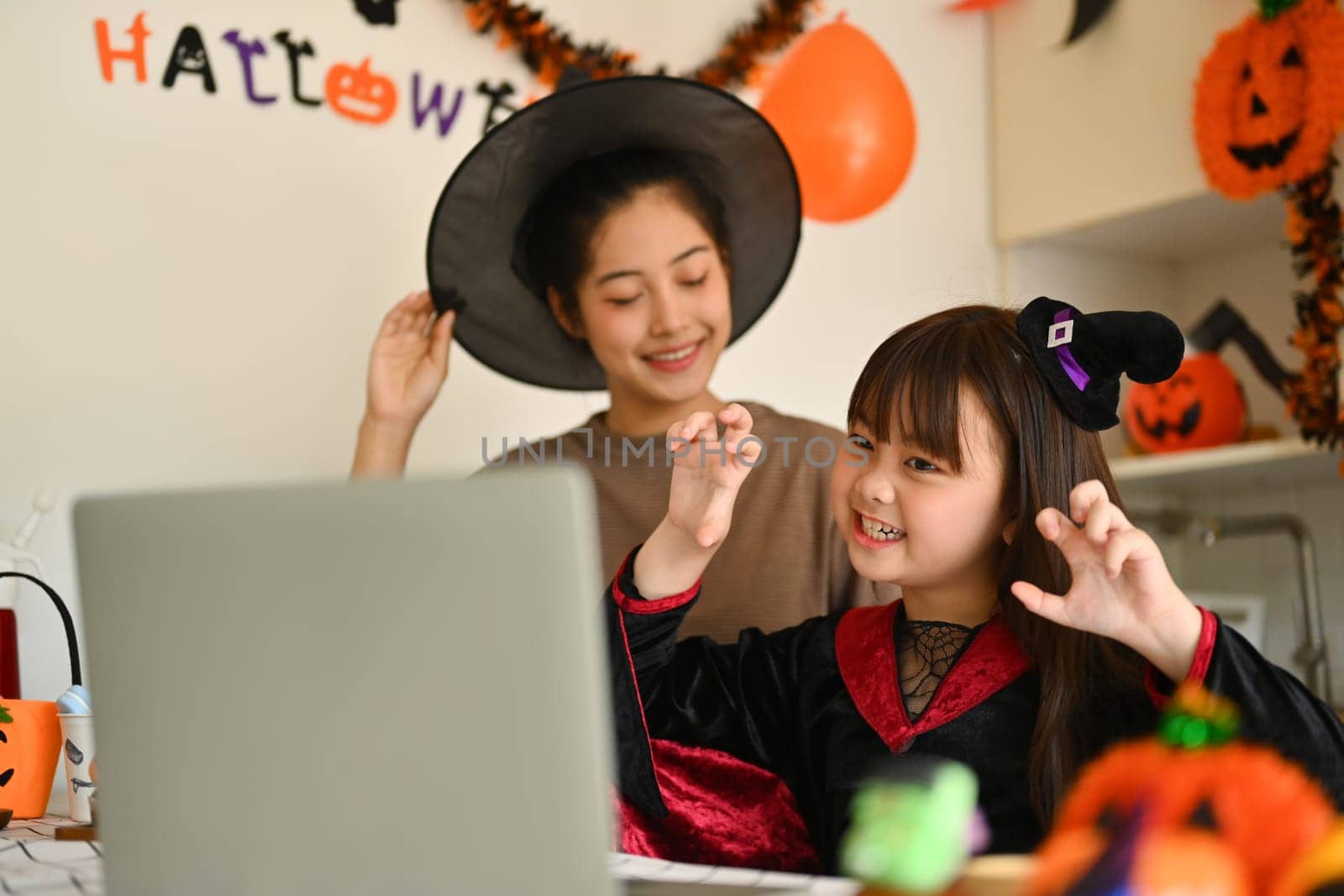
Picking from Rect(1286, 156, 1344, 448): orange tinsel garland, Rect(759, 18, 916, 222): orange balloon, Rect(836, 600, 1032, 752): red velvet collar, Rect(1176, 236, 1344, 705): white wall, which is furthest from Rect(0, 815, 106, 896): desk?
Rect(1176, 236, 1344, 705): white wall

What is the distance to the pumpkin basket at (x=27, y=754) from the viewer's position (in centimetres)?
131

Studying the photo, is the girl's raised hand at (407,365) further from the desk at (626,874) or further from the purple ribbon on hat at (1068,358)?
the purple ribbon on hat at (1068,358)

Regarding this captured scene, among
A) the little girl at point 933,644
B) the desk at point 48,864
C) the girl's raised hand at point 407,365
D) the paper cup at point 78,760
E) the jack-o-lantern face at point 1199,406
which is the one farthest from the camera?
the jack-o-lantern face at point 1199,406

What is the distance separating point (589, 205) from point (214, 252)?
1.82 feet

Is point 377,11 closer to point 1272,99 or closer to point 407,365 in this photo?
point 407,365

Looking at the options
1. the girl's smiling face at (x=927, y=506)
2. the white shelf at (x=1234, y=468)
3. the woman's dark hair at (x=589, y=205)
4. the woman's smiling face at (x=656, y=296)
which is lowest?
the white shelf at (x=1234, y=468)

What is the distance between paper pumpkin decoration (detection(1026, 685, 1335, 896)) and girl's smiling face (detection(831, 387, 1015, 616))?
21.8 inches

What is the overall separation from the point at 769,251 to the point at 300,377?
0.70 metres

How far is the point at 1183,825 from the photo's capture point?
1.82 feet

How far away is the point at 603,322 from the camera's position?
168 cm

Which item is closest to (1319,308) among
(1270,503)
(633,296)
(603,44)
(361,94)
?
(1270,503)

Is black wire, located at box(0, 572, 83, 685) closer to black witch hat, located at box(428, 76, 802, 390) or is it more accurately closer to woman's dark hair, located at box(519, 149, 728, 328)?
black witch hat, located at box(428, 76, 802, 390)

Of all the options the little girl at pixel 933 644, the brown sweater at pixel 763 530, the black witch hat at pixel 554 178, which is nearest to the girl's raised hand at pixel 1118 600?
the little girl at pixel 933 644

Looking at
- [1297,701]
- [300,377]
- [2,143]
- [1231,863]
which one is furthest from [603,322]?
[1231,863]
